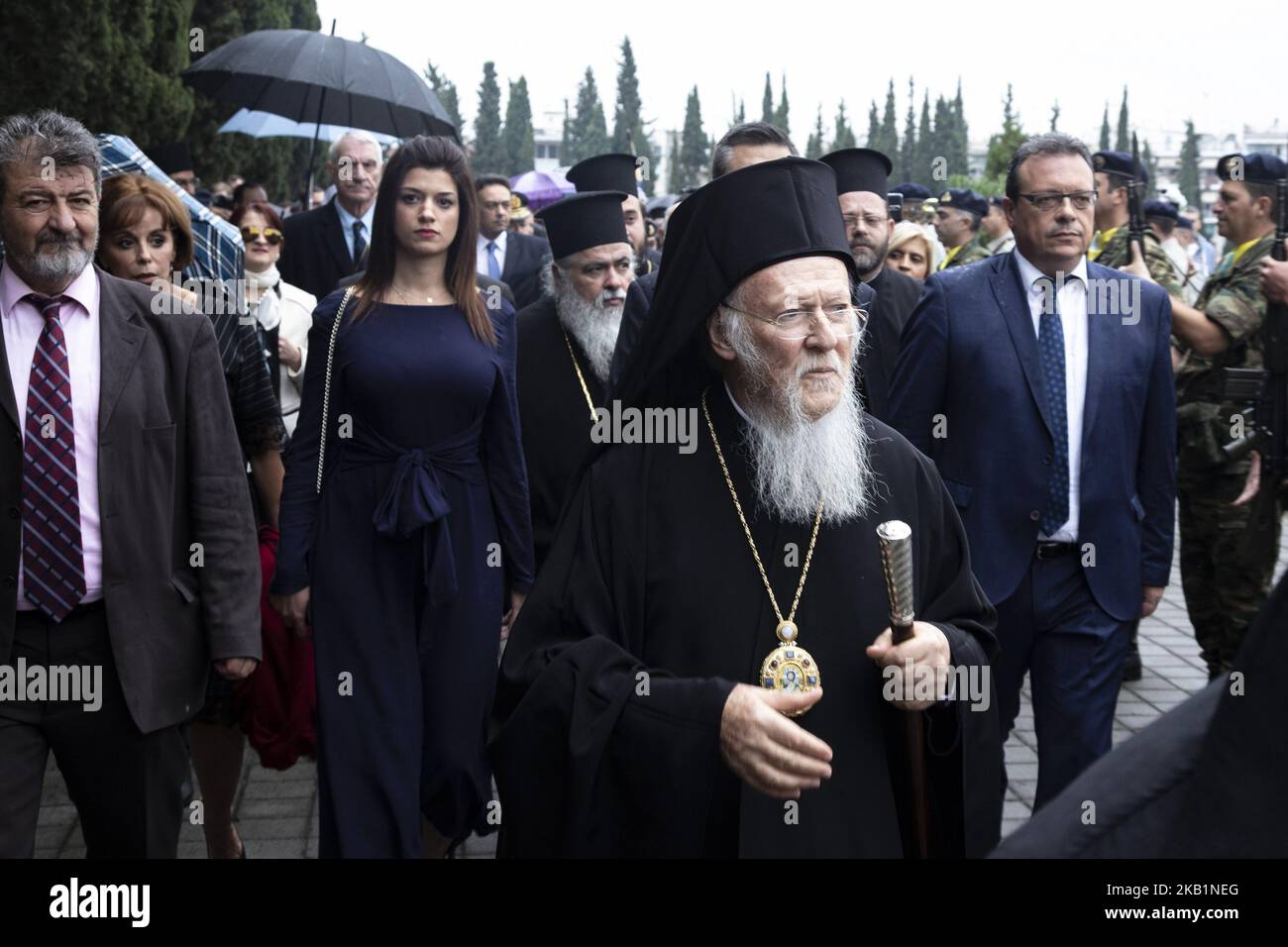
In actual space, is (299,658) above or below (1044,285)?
below

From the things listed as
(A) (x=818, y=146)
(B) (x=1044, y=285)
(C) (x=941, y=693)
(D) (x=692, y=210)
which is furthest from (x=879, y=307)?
(A) (x=818, y=146)

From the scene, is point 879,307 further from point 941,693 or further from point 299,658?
point 941,693

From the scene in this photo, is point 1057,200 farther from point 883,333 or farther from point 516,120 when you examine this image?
point 516,120

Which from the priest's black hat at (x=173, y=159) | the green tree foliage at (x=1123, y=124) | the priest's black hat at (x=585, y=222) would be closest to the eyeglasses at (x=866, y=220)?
the priest's black hat at (x=585, y=222)

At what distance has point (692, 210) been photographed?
130 inches

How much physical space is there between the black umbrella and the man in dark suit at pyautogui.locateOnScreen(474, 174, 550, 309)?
0.69 metres

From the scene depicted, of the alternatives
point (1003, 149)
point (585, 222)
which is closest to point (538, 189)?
point (585, 222)

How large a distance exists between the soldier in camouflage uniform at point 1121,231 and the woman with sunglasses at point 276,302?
153 inches

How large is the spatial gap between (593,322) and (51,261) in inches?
108

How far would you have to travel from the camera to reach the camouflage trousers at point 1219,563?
22.3ft

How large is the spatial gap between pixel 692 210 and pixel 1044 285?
7.10 feet

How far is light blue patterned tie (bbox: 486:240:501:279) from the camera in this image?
1106cm

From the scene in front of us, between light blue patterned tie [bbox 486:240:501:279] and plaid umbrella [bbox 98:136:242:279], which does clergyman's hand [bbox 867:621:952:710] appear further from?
light blue patterned tie [bbox 486:240:501:279]

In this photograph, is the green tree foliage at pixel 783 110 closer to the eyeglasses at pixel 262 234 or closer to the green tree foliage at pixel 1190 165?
the green tree foliage at pixel 1190 165
